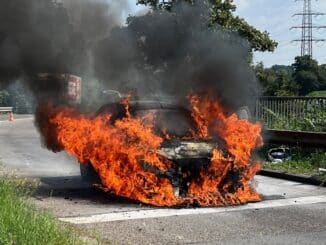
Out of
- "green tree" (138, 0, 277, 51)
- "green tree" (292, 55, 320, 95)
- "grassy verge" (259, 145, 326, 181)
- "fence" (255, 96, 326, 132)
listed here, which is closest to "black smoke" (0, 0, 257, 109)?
"grassy verge" (259, 145, 326, 181)

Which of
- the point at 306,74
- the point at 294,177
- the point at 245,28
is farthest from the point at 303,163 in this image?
the point at 306,74

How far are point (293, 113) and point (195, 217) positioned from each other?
349 inches

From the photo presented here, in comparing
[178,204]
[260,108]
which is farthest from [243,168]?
[260,108]

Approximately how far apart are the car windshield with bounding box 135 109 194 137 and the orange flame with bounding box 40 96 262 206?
0.48 ft

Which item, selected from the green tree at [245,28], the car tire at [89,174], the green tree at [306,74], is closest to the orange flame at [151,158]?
the car tire at [89,174]

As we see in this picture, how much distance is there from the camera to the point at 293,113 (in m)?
15.4

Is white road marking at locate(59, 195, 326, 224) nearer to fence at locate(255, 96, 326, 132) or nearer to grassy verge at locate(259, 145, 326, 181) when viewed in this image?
grassy verge at locate(259, 145, 326, 181)

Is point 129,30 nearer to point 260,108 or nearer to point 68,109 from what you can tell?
point 68,109

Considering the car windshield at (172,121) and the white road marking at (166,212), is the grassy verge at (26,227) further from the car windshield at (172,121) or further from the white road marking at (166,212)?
the car windshield at (172,121)

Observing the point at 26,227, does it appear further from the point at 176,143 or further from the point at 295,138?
the point at 295,138

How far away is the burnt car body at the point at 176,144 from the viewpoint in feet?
26.7

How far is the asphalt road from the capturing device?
20.3 ft

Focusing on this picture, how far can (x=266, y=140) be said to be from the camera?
14.3 meters

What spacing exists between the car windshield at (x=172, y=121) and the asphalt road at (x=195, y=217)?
1.46 metres
